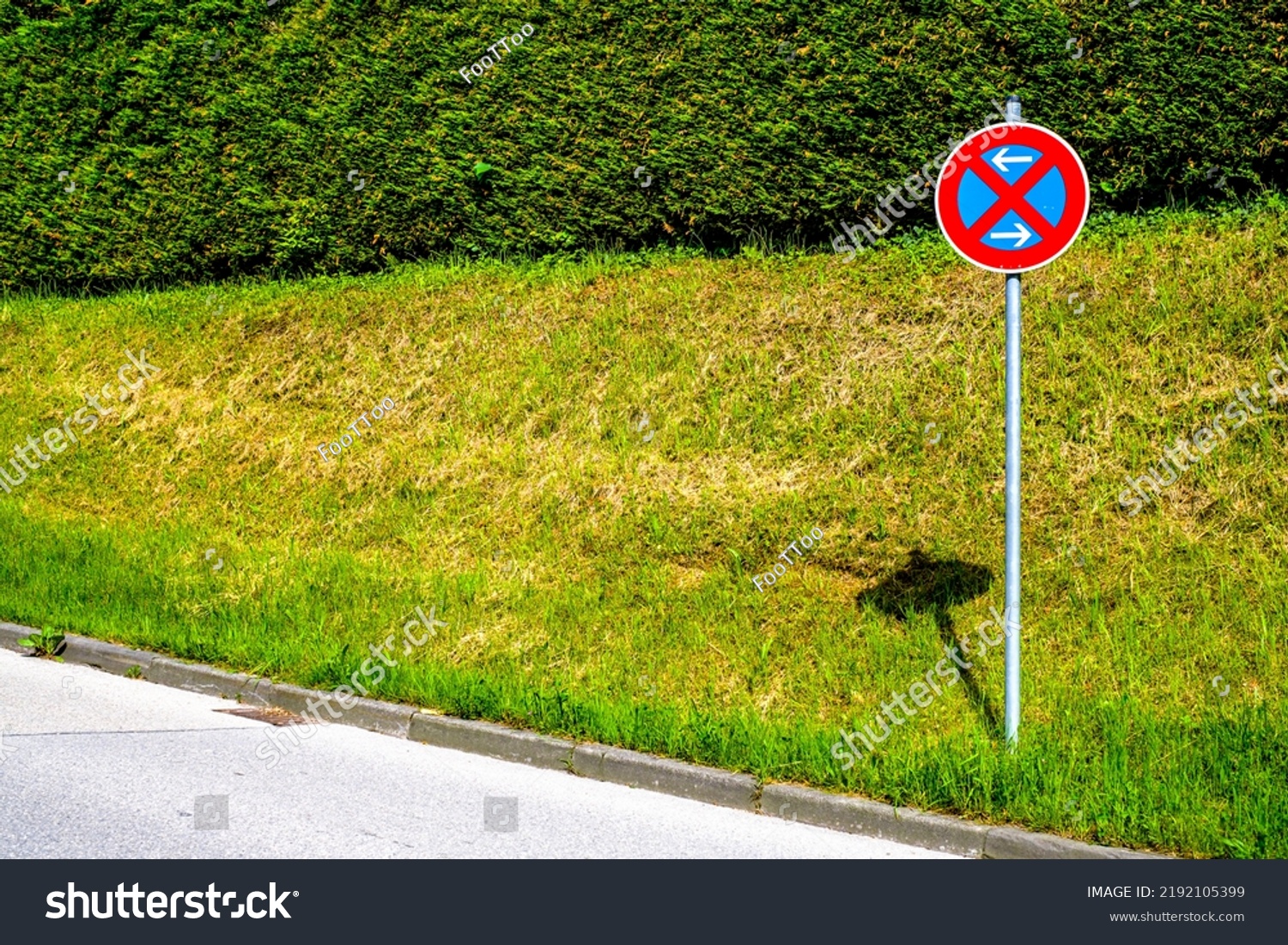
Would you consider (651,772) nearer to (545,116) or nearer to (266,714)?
(266,714)

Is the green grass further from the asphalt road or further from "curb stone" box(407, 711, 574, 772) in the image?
the asphalt road

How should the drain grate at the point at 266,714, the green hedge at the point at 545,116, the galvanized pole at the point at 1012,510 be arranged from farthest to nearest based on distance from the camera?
1. the green hedge at the point at 545,116
2. the drain grate at the point at 266,714
3. the galvanized pole at the point at 1012,510

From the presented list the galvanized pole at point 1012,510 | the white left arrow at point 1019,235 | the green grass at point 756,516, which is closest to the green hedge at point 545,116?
the green grass at point 756,516

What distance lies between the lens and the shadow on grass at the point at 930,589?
7680mm

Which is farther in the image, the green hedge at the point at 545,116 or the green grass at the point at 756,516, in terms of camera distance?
the green hedge at the point at 545,116

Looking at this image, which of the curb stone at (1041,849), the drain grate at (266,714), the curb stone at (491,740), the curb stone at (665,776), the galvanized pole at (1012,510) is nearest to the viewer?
the curb stone at (1041,849)

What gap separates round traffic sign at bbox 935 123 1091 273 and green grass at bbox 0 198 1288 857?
237 cm

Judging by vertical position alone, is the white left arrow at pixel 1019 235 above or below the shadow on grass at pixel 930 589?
above

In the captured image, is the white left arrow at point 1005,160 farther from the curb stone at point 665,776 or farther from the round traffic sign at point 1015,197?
the curb stone at point 665,776

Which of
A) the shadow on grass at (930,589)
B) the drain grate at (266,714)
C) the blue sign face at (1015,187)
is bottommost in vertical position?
the drain grate at (266,714)

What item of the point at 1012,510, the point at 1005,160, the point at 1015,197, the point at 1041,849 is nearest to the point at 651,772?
the point at 1041,849

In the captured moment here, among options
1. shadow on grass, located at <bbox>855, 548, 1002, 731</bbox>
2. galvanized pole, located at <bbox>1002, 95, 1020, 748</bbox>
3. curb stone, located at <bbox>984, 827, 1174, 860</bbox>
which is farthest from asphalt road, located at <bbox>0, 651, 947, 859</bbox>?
shadow on grass, located at <bbox>855, 548, 1002, 731</bbox>

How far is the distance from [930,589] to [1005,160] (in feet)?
9.31

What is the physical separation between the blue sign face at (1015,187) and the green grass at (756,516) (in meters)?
2.43
